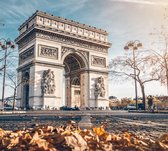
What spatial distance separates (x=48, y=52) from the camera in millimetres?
32125

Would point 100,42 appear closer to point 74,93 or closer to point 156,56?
point 74,93

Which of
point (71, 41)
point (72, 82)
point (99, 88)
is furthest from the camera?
point (72, 82)

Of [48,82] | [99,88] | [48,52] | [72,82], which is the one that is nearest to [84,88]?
[99,88]

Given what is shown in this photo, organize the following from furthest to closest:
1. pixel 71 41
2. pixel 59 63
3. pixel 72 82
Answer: pixel 72 82 < pixel 71 41 < pixel 59 63

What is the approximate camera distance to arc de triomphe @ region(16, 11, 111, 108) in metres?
30.3

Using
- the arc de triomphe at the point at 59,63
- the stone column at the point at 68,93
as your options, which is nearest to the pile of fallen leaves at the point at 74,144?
the arc de triomphe at the point at 59,63

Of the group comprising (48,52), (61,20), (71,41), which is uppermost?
(61,20)

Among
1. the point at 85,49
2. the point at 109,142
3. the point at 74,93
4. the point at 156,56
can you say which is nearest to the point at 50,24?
the point at 85,49

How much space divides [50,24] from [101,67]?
11345mm

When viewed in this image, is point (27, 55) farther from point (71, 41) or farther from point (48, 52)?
point (71, 41)

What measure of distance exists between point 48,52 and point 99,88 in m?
10.3

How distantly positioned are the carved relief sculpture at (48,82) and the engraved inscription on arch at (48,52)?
2.46 metres

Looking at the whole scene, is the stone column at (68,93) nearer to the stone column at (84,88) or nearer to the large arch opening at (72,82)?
the large arch opening at (72,82)

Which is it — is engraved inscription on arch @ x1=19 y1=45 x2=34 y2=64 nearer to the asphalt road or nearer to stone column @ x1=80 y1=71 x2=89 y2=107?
stone column @ x1=80 y1=71 x2=89 y2=107
